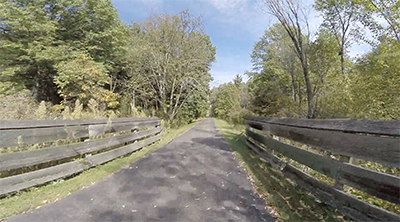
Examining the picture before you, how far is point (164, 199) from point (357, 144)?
2.75m

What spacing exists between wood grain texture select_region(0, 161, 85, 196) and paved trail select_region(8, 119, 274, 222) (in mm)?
660

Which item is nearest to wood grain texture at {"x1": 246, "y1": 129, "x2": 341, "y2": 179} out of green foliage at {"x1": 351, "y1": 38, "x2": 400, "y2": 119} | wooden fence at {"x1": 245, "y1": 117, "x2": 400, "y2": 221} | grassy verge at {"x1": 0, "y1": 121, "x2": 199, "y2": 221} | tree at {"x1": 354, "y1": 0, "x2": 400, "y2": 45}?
wooden fence at {"x1": 245, "y1": 117, "x2": 400, "y2": 221}

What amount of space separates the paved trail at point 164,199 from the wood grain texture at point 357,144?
1272 mm

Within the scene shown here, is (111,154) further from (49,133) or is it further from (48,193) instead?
(48,193)

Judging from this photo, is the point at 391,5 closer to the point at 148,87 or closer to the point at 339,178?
the point at 339,178

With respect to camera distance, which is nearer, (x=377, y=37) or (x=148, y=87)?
(x=377, y=37)

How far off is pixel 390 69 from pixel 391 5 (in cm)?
389

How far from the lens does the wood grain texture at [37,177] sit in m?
2.95

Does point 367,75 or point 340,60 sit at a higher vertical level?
point 340,60

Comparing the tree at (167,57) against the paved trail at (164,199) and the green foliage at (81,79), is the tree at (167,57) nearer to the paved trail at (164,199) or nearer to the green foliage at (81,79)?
the green foliage at (81,79)

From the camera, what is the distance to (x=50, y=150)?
11.8 ft

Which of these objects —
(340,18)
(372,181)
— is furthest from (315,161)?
(340,18)

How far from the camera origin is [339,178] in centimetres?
233

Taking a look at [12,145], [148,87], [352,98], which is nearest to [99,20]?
[148,87]
